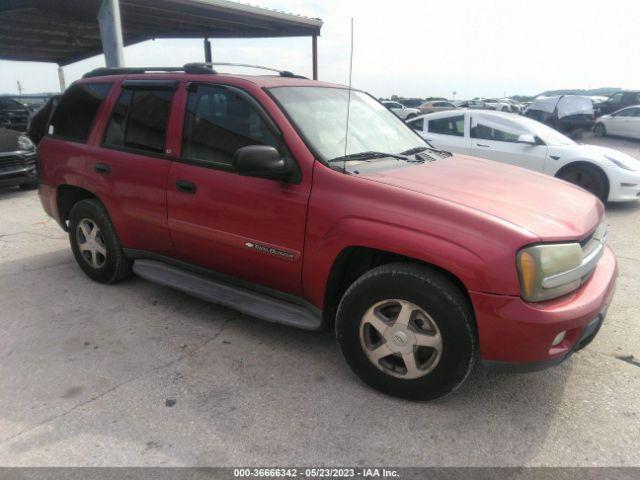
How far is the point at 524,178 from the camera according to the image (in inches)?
129

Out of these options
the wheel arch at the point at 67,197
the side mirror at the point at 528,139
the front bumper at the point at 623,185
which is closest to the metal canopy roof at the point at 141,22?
the wheel arch at the point at 67,197

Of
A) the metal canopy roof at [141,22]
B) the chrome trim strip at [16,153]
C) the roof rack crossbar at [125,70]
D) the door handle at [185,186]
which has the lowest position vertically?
the chrome trim strip at [16,153]

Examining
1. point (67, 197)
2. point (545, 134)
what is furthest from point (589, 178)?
point (67, 197)

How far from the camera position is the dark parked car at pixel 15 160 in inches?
315

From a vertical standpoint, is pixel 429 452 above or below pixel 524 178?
below

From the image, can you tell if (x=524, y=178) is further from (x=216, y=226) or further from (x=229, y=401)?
(x=229, y=401)

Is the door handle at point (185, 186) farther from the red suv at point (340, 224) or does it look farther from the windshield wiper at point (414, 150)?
the windshield wiper at point (414, 150)

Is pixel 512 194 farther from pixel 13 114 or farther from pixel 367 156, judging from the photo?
pixel 13 114

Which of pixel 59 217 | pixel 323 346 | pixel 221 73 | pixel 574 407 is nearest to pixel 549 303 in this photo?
pixel 574 407

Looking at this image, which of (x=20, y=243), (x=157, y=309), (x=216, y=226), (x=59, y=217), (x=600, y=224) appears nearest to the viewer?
(x=600, y=224)

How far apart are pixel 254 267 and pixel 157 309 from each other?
3.84 feet

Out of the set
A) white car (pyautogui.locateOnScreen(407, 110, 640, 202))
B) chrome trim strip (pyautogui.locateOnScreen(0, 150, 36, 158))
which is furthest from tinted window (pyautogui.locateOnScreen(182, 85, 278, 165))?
chrome trim strip (pyautogui.locateOnScreen(0, 150, 36, 158))

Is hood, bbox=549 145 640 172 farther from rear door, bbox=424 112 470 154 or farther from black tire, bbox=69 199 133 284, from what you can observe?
black tire, bbox=69 199 133 284

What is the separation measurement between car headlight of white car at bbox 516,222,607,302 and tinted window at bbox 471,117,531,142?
5821 millimetres
